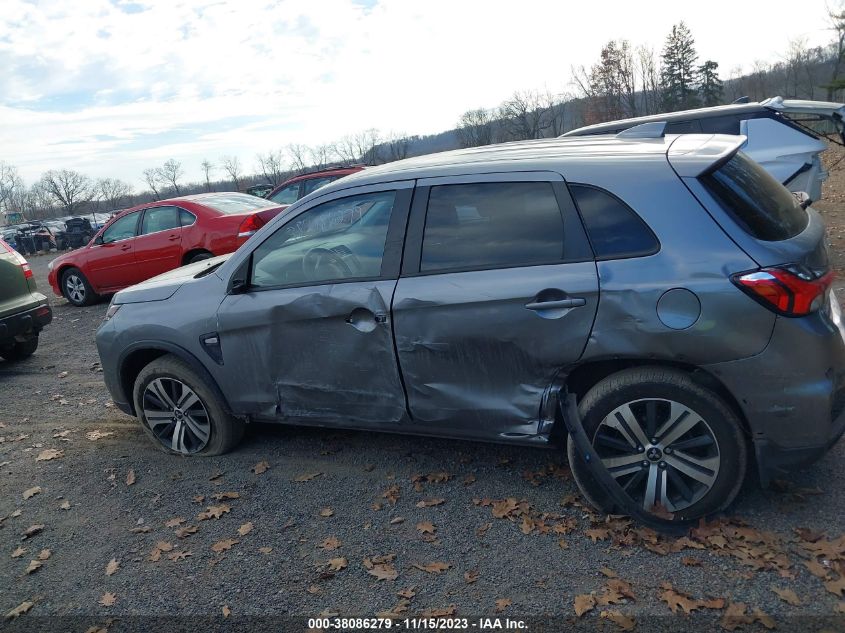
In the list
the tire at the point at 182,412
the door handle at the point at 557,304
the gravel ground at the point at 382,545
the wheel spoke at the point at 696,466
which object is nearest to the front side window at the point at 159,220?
the gravel ground at the point at 382,545

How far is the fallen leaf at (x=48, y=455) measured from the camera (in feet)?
17.3

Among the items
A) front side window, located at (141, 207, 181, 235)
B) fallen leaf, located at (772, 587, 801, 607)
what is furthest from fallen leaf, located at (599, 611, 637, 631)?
front side window, located at (141, 207, 181, 235)

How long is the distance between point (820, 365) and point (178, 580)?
328cm

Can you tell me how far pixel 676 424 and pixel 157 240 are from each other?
32.4 feet

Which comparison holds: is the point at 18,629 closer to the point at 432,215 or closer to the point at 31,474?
the point at 31,474

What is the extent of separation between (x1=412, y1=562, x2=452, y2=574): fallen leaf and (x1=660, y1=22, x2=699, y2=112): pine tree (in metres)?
67.6

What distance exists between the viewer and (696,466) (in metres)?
3.30

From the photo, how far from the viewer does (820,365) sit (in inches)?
121

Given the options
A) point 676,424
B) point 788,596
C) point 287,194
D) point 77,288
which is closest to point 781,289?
point 676,424

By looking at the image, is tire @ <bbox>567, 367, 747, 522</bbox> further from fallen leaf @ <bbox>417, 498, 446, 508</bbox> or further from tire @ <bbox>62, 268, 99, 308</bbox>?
tire @ <bbox>62, 268, 99, 308</bbox>

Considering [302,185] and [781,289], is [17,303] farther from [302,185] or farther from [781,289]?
[302,185]

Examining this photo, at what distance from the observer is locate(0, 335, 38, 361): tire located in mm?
8742

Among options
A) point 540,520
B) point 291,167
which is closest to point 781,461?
point 540,520

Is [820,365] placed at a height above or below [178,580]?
above
